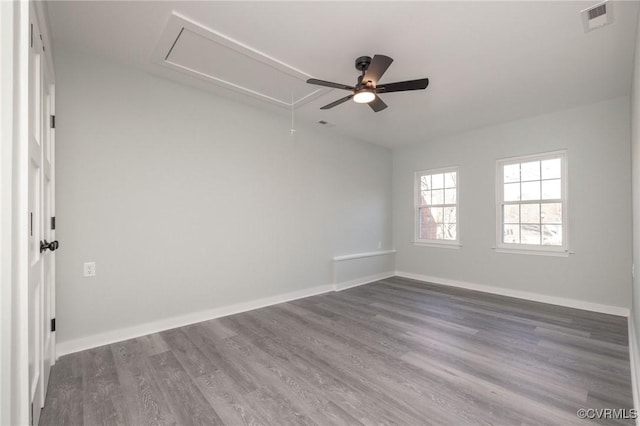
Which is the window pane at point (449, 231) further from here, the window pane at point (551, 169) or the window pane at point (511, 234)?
the window pane at point (551, 169)

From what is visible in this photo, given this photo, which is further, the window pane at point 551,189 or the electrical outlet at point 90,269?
the window pane at point 551,189

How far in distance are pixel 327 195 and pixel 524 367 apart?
327 cm

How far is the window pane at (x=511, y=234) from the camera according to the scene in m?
4.50

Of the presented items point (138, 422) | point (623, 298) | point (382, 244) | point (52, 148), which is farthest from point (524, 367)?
point (52, 148)

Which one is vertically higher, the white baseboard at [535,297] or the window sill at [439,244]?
the window sill at [439,244]

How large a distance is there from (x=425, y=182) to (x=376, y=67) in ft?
12.1

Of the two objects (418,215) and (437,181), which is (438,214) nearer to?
(418,215)

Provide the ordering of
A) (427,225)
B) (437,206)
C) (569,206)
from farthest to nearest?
1. (427,225)
2. (437,206)
3. (569,206)

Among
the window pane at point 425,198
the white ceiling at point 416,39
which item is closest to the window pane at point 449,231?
the window pane at point 425,198

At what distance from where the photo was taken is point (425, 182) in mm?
5656

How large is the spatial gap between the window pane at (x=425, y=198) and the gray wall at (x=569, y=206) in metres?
0.50

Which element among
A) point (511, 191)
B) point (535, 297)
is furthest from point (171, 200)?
point (535, 297)

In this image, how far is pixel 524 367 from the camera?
7.72 ft

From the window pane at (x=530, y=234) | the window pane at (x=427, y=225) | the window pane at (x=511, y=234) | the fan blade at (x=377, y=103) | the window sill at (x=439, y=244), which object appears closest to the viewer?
the fan blade at (x=377, y=103)
